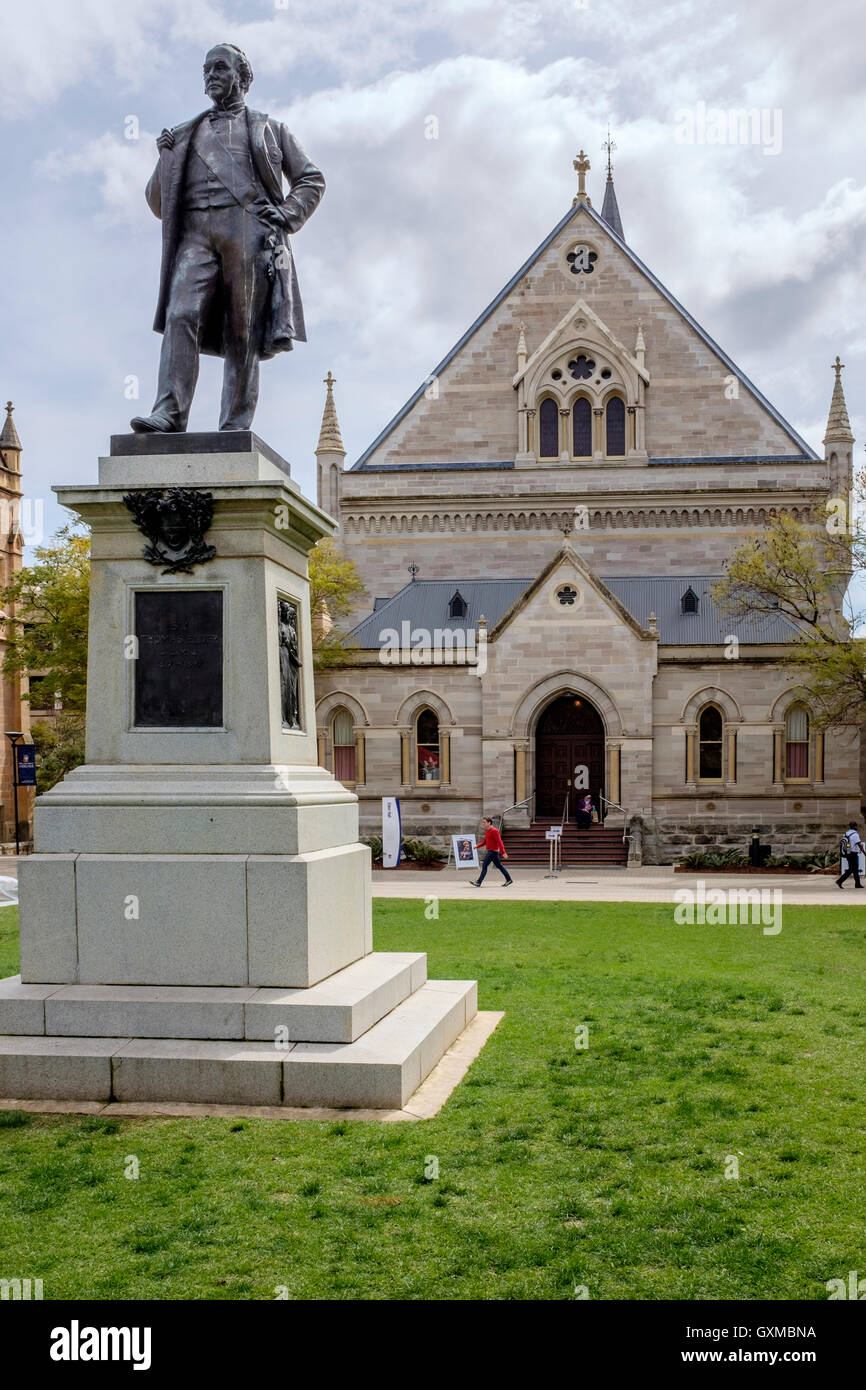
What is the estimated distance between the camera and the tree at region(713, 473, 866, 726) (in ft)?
100

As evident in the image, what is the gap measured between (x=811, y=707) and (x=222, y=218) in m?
29.6

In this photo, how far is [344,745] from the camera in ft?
124

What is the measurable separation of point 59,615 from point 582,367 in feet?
65.5

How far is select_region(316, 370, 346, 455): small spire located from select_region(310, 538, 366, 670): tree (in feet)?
14.9

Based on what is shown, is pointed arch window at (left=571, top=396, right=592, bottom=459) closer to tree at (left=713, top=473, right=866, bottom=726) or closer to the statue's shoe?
tree at (left=713, top=473, right=866, bottom=726)

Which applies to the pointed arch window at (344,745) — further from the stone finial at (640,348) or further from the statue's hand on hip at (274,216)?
the statue's hand on hip at (274,216)

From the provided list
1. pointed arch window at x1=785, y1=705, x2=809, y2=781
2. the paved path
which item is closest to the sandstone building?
pointed arch window at x1=785, y1=705, x2=809, y2=781

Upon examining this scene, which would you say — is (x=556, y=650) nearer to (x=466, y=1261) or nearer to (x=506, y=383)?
(x=506, y=383)

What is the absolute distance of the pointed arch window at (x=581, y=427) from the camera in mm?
42812

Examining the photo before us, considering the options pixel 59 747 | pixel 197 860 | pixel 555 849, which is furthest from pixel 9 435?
pixel 197 860

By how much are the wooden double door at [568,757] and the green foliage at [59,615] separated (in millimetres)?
13961

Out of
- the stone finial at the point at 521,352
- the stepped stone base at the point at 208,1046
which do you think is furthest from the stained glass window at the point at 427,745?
the stepped stone base at the point at 208,1046

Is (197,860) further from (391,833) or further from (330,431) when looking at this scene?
(330,431)

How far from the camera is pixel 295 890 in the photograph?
7.76 m
